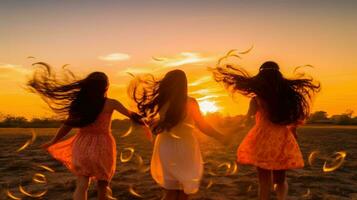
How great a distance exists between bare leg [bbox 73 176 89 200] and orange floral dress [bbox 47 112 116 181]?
74mm

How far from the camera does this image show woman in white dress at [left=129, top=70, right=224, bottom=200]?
6.26 meters

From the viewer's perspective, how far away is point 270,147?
7.27 metres

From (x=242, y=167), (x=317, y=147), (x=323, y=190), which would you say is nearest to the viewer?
(x=323, y=190)

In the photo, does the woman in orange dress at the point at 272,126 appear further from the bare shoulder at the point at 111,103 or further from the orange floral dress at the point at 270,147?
the bare shoulder at the point at 111,103

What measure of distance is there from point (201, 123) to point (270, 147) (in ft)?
4.08

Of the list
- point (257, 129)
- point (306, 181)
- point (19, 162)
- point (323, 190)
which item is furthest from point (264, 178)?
point (19, 162)

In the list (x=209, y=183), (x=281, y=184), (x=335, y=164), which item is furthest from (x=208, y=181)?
(x=335, y=164)

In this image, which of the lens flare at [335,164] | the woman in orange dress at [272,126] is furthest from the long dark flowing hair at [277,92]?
the lens flare at [335,164]

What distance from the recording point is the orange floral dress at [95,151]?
7094 mm

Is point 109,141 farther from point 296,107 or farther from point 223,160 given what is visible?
point 223,160

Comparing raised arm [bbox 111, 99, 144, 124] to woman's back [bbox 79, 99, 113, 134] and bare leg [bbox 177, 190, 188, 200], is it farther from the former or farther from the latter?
bare leg [bbox 177, 190, 188, 200]

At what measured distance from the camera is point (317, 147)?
65.7ft

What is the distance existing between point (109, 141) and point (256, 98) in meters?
2.12

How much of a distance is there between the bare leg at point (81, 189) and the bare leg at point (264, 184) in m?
2.36
